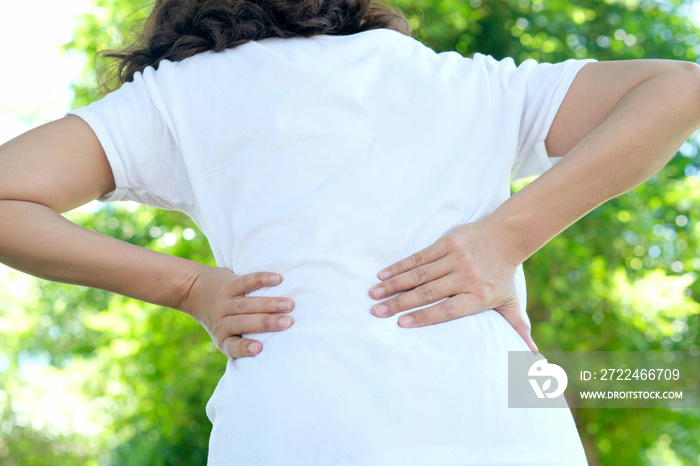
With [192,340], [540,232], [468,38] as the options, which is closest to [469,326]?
[540,232]

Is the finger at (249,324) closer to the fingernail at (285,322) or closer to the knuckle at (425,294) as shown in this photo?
the fingernail at (285,322)

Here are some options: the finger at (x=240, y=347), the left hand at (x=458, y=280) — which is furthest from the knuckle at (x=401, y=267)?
the finger at (x=240, y=347)

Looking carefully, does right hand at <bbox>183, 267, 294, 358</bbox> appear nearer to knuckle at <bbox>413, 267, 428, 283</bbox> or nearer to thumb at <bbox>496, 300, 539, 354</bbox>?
knuckle at <bbox>413, 267, 428, 283</bbox>

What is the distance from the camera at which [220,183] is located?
1126 mm

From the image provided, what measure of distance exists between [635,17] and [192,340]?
5078 mm

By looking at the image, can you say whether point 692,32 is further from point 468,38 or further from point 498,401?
point 498,401

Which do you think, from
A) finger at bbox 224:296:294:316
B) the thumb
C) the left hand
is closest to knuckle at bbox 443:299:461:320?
the left hand

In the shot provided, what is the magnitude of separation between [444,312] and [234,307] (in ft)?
1.16

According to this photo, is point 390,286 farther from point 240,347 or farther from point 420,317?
point 240,347

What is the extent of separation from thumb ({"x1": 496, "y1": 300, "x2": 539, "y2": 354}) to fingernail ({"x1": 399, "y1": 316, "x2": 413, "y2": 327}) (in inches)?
8.3

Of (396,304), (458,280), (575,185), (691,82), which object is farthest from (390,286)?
(691,82)

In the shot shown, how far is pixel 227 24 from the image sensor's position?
4.25 ft

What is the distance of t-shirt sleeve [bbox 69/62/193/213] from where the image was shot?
1.14 meters

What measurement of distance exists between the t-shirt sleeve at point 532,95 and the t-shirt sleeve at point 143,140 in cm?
60
